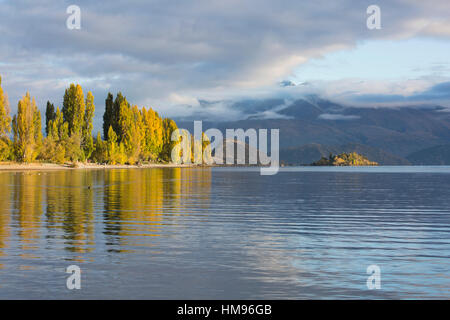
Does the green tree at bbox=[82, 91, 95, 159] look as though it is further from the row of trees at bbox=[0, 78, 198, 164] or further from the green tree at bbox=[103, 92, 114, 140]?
the green tree at bbox=[103, 92, 114, 140]

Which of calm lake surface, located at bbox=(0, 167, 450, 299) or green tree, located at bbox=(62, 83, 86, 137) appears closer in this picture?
calm lake surface, located at bbox=(0, 167, 450, 299)

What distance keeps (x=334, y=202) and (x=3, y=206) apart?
24324 mm

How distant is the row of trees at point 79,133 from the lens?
109438 millimetres

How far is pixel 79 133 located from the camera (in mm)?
132375

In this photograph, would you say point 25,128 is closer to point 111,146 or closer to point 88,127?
point 88,127

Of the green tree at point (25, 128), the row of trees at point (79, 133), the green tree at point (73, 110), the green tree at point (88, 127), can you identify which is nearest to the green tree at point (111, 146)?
the row of trees at point (79, 133)

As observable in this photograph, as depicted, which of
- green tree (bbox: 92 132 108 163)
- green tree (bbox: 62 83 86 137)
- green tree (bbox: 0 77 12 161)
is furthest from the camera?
green tree (bbox: 92 132 108 163)

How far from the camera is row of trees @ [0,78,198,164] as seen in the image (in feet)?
359

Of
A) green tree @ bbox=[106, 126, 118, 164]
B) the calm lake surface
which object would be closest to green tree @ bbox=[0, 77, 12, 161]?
green tree @ bbox=[106, 126, 118, 164]

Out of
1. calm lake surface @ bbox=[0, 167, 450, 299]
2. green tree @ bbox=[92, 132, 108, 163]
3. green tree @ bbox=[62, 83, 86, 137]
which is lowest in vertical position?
calm lake surface @ bbox=[0, 167, 450, 299]

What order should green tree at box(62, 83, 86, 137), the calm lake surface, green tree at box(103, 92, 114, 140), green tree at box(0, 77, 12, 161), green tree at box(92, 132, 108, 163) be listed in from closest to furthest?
the calm lake surface
green tree at box(0, 77, 12, 161)
green tree at box(62, 83, 86, 137)
green tree at box(92, 132, 108, 163)
green tree at box(103, 92, 114, 140)

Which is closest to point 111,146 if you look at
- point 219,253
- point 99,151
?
point 99,151
